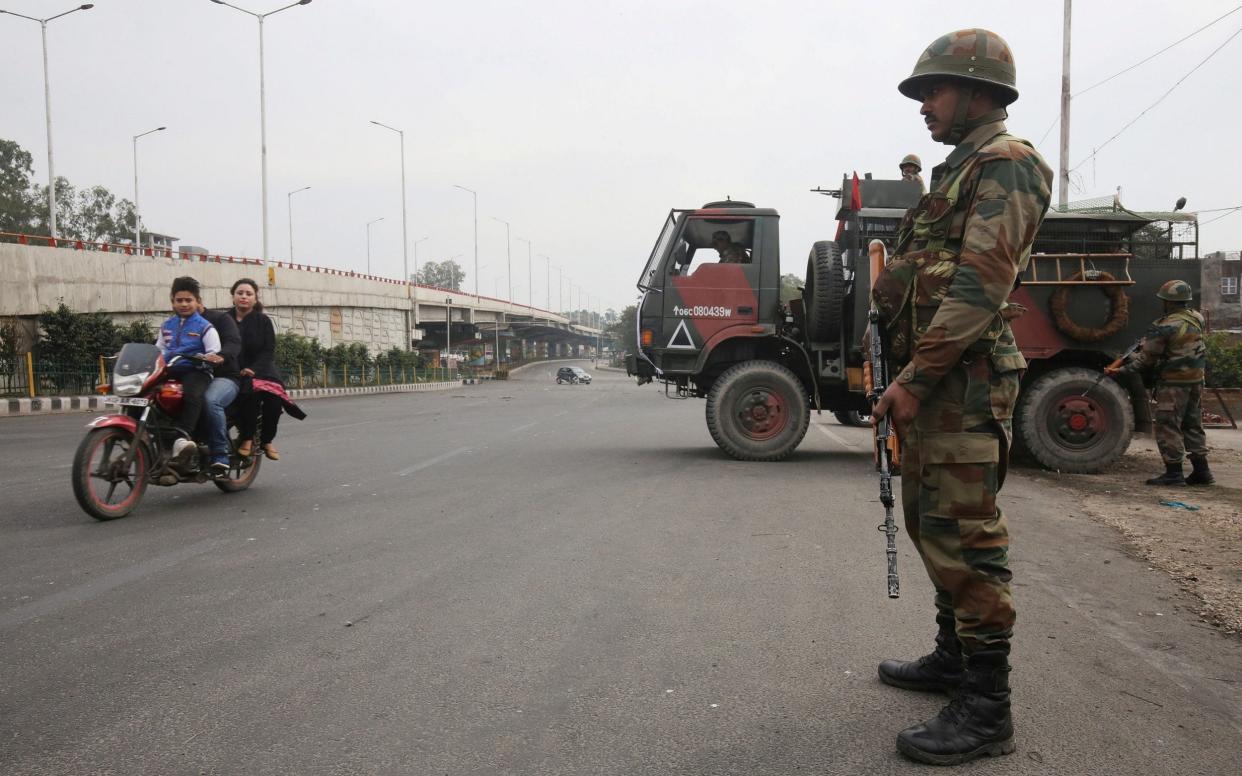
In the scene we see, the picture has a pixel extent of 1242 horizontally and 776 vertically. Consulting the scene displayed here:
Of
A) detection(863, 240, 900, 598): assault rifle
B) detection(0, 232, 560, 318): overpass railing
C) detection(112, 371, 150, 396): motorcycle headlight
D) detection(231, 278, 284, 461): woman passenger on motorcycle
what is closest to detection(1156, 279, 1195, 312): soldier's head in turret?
detection(863, 240, 900, 598): assault rifle

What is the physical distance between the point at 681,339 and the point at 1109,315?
4362 mm

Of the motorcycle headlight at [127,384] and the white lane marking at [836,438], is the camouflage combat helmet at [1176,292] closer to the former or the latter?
the white lane marking at [836,438]

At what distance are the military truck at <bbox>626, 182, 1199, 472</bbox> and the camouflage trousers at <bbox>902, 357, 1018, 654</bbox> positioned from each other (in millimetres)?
6020

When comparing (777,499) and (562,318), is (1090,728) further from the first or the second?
(562,318)

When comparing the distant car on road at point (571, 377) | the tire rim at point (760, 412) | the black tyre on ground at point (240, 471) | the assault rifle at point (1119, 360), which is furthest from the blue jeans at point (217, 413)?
the distant car on road at point (571, 377)

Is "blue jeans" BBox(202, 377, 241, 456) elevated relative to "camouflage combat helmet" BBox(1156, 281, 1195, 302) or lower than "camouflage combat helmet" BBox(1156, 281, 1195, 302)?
lower

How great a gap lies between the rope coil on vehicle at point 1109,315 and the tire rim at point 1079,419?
637mm

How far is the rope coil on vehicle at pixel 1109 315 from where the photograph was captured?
8430mm

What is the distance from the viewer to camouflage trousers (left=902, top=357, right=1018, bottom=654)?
2.57m

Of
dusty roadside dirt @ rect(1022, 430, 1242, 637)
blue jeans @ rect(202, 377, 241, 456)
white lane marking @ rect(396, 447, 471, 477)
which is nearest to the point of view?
dusty roadside dirt @ rect(1022, 430, 1242, 637)

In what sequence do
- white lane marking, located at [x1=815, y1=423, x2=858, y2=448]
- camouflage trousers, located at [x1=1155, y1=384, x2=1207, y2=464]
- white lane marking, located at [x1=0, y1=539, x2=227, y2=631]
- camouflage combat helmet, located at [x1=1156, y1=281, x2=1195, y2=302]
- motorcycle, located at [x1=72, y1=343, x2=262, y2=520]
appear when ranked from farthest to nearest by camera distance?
1. white lane marking, located at [x1=815, y1=423, x2=858, y2=448]
2. camouflage combat helmet, located at [x1=1156, y1=281, x2=1195, y2=302]
3. camouflage trousers, located at [x1=1155, y1=384, x2=1207, y2=464]
4. motorcycle, located at [x1=72, y1=343, x2=262, y2=520]
5. white lane marking, located at [x1=0, y1=539, x2=227, y2=631]

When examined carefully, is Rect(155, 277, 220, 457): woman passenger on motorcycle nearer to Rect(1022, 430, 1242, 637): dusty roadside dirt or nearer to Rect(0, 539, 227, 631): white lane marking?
Rect(0, 539, 227, 631): white lane marking

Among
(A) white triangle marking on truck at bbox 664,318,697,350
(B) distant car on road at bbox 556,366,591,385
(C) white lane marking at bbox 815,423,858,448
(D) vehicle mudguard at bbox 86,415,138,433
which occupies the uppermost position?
(A) white triangle marking on truck at bbox 664,318,697,350

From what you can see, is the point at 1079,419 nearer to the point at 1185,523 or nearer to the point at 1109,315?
the point at 1109,315
